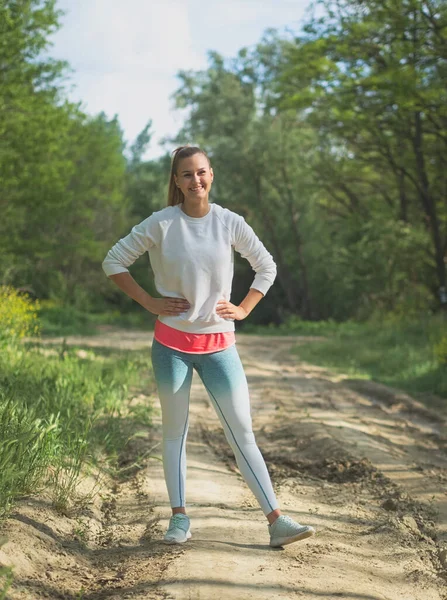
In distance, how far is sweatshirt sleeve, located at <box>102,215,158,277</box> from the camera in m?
4.32

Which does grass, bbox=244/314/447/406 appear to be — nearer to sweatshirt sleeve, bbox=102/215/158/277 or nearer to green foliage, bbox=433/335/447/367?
green foliage, bbox=433/335/447/367

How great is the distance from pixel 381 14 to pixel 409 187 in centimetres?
1492

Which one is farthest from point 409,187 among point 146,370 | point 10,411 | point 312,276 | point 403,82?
point 10,411

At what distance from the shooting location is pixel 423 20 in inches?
667


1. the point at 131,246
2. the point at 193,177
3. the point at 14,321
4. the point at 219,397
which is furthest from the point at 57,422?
the point at 14,321

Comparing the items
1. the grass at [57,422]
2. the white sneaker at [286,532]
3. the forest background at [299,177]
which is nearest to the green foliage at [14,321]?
the grass at [57,422]

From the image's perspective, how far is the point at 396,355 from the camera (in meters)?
15.8

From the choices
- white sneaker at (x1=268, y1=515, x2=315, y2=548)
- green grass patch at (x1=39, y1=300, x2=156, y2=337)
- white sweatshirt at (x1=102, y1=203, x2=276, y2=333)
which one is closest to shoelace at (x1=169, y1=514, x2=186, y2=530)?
white sneaker at (x1=268, y1=515, x2=315, y2=548)

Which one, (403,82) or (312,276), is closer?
(403,82)

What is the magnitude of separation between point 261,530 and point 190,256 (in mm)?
1659

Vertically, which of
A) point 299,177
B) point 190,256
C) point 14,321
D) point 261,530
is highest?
point 299,177

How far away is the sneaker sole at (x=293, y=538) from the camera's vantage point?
13.8 feet

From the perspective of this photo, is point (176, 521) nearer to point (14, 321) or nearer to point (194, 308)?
point (194, 308)

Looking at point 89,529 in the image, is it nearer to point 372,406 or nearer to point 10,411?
point 10,411
